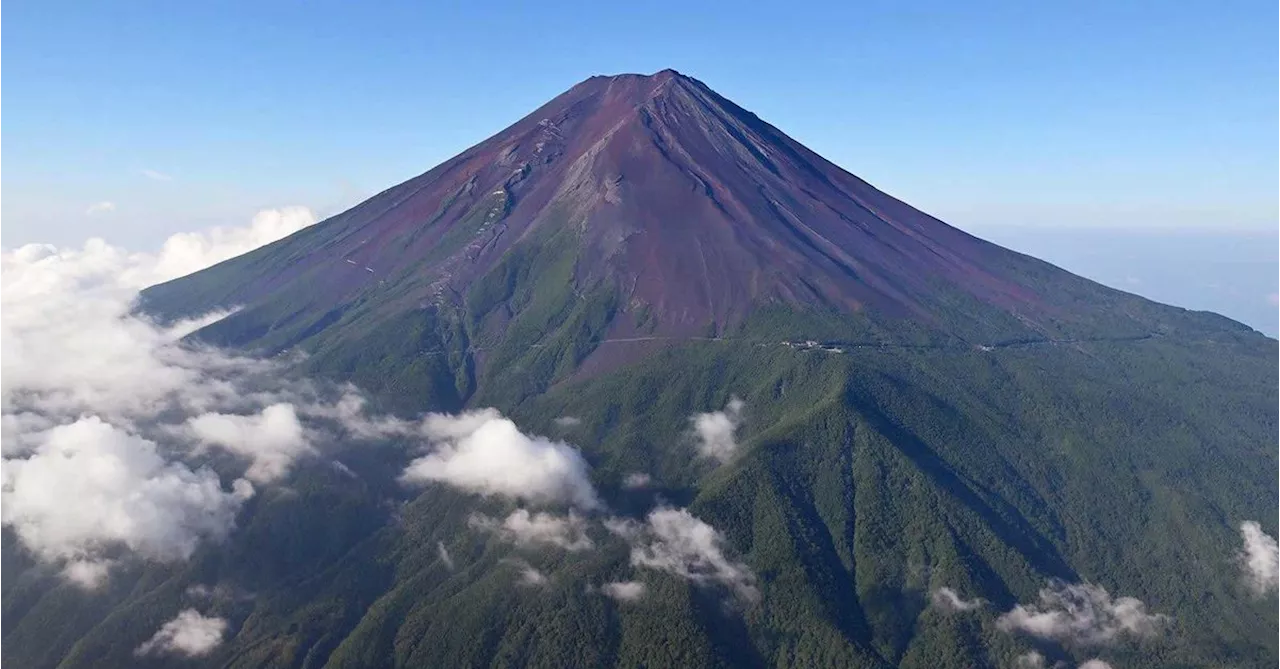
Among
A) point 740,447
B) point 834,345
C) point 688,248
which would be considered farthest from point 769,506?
point 688,248

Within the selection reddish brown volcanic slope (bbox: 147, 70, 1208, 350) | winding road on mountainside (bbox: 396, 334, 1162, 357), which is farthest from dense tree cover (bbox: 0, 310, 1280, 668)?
reddish brown volcanic slope (bbox: 147, 70, 1208, 350)

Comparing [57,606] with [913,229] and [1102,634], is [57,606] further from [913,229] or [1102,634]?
[913,229]

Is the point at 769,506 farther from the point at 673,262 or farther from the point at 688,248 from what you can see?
the point at 688,248

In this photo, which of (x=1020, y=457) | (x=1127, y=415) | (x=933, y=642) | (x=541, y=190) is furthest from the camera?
(x=541, y=190)

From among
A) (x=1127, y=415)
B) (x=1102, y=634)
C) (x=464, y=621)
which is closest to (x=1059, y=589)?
(x=1102, y=634)

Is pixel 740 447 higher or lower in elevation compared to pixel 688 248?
lower
